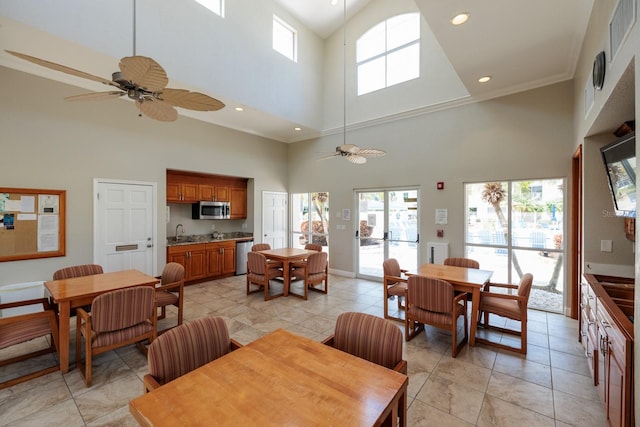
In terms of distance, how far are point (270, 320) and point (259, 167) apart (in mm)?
4093

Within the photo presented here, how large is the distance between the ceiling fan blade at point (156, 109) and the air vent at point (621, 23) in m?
3.38

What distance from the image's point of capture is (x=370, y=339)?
1.79 meters

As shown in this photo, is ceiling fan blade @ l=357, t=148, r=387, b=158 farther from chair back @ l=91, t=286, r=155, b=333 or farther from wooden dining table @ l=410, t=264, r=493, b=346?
chair back @ l=91, t=286, r=155, b=333

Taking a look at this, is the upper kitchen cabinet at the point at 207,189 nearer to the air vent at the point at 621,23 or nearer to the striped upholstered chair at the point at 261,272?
the striped upholstered chair at the point at 261,272

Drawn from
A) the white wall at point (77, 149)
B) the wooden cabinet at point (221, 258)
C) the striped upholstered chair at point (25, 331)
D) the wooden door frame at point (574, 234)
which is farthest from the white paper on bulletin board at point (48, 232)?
the wooden door frame at point (574, 234)

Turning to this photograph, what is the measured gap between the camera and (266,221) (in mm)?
7027

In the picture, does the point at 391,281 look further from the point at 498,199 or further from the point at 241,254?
the point at 241,254

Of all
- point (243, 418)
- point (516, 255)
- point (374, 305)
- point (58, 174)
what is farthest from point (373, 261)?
point (58, 174)

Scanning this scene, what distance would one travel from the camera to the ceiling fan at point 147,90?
1.92m

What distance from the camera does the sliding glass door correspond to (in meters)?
5.52

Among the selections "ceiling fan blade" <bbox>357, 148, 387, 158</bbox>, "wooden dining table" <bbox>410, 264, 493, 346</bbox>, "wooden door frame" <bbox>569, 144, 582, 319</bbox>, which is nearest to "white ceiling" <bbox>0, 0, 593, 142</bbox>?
"wooden door frame" <bbox>569, 144, 582, 319</bbox>

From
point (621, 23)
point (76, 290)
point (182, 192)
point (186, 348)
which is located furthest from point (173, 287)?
point (621, 23)

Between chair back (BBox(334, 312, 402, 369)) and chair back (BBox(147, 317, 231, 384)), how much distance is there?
801 millimetres

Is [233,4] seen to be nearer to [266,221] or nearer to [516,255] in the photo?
[266,221]
